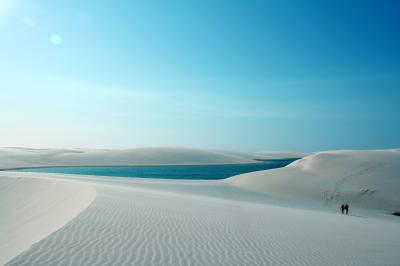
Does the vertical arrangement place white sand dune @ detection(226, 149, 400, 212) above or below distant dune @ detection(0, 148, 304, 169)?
below

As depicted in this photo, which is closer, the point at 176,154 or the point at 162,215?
the point at 162,215

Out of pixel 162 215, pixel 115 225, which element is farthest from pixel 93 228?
pixel 162 215

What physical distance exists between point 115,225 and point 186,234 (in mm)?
1932

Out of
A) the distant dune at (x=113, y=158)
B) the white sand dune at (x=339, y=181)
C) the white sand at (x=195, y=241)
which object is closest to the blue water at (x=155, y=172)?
the distant dune at (x=113, y=158)

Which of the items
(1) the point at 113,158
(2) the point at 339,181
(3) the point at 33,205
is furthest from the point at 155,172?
(3) the point at 33,205

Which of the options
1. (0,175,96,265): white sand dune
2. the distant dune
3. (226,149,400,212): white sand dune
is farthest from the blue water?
(0,175,96,265): white sand dune

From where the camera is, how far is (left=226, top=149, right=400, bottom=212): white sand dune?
25.5 metres

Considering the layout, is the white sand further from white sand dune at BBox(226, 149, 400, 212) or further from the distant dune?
the distant dune

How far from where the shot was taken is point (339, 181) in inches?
1152

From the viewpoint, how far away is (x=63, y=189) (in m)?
19.8

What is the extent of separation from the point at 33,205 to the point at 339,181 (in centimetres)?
2314

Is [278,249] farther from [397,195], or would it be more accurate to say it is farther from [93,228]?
[397,195]

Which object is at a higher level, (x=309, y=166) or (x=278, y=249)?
(x=309, y=166)

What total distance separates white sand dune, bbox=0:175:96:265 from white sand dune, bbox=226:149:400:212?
17.3 metres
